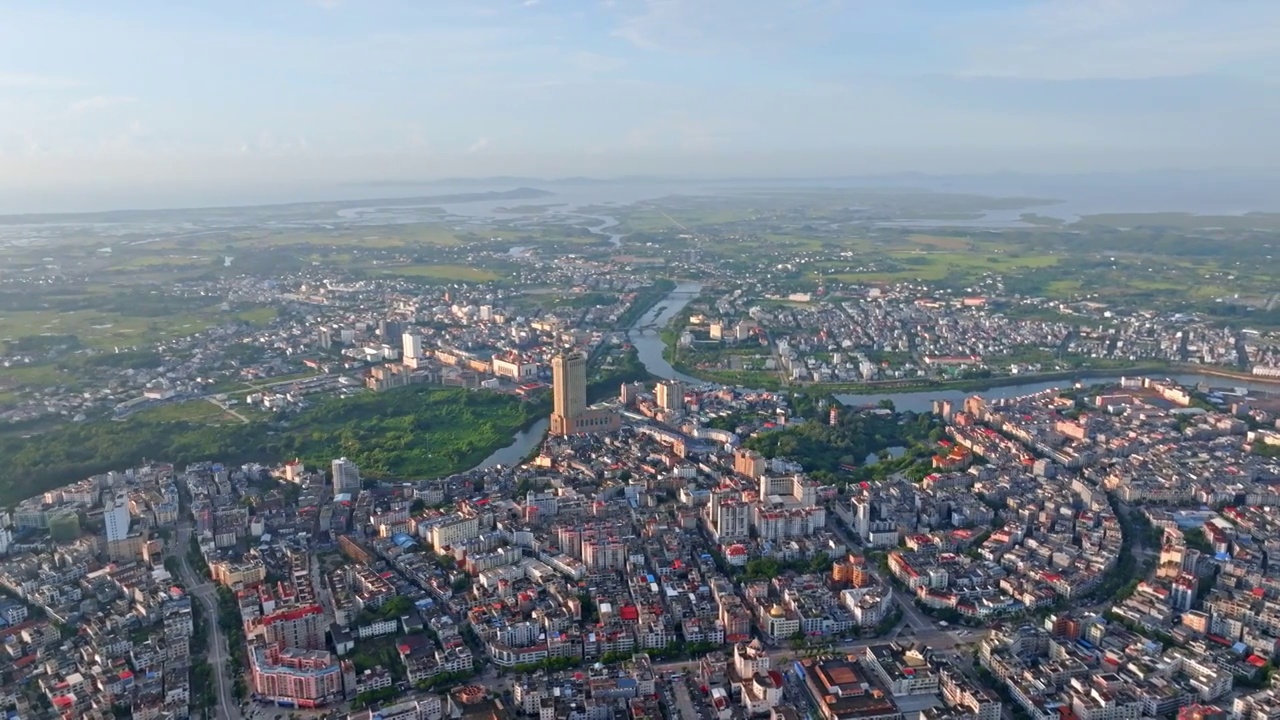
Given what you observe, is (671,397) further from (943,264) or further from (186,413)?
(943,264)

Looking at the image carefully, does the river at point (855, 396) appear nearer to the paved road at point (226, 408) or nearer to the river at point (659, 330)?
the river at point (659, 330)

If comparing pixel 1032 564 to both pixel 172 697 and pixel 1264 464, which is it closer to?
pixel 1264 464

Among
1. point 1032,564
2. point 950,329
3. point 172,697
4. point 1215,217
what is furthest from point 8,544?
point 1215,217

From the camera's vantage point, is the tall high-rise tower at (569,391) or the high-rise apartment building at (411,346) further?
the high-rise apartment building at (411,346)

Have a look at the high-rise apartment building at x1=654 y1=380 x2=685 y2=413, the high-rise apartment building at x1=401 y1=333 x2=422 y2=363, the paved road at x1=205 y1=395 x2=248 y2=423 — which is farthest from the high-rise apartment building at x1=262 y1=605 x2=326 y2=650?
the high-rise apartment building at x1=401 y1=333 x2=422 y2=363

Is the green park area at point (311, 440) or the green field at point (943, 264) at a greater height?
the green field at point (943, 264)

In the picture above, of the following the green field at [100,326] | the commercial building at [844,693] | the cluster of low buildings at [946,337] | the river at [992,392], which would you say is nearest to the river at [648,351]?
the cluster of low buildings at [946,337]
